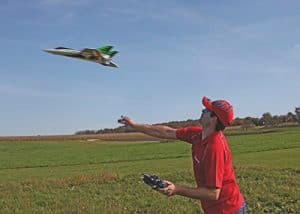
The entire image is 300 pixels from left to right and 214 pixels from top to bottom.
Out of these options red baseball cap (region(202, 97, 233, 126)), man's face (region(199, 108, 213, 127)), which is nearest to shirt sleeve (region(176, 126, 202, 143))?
man's face (region(199, 108, 213, 127))

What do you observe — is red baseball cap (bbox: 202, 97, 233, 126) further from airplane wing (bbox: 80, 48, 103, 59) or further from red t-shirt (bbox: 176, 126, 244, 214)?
airplane wing (bbox: 80, 48, 103, 59)

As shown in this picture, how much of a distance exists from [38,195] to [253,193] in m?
5.65

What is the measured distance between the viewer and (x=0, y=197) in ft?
49.2

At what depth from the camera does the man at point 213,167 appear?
4.92 meters

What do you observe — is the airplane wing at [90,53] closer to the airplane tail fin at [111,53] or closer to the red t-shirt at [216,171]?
the airplane tail fin at [111,53]

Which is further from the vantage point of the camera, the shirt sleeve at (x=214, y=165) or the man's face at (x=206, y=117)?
the man's face at (x=206, y=117)

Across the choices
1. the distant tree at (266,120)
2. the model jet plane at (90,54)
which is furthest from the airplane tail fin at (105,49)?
the distant tree at (266,120)

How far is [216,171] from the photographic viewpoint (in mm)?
4898

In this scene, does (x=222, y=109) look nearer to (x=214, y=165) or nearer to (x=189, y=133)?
(x=214, y=165)

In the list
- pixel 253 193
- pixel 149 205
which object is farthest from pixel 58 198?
pixel 253 193

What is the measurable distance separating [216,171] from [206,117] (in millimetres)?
501

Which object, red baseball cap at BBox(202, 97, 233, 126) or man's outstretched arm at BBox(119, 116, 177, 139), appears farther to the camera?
man's outstretched arm at BBox(119, 116, 177, 139)

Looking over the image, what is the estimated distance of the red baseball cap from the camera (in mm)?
5023

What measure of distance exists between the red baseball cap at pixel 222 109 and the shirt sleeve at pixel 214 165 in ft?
0.77
